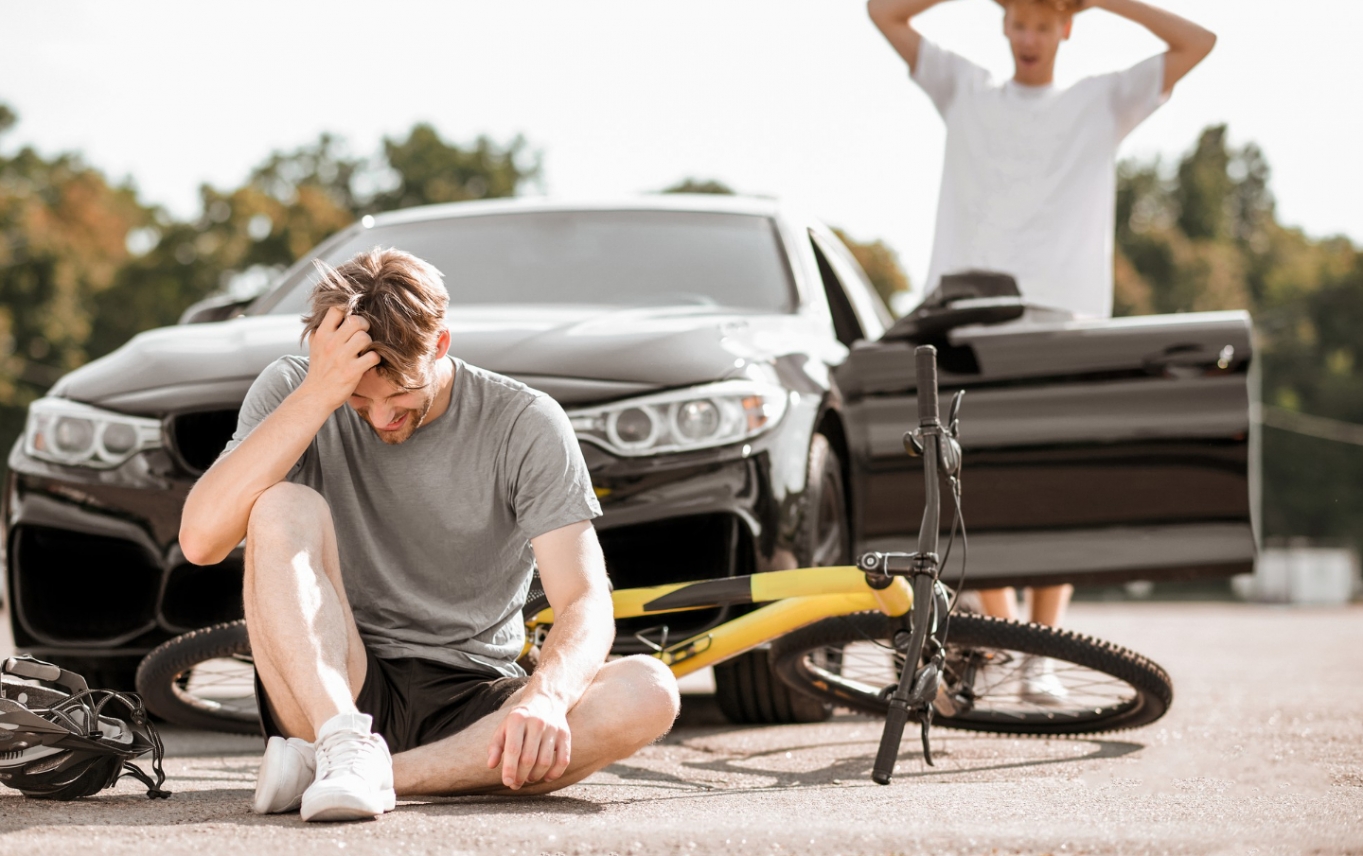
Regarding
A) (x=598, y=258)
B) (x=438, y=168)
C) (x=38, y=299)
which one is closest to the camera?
(x=598, y=258)

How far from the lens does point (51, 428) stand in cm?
464

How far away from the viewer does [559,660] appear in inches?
125

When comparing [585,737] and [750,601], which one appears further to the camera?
[750,601]

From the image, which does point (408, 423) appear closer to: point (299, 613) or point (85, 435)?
point (299, 613)

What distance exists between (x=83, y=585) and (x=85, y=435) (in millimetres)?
412

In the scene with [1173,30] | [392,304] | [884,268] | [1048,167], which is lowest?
[884,268]

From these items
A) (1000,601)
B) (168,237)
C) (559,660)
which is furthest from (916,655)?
(168,237)

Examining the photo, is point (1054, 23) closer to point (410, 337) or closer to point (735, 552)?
point (735, 552)

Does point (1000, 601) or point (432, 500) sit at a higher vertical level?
point (432, 500)

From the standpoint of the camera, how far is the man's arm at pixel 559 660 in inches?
119

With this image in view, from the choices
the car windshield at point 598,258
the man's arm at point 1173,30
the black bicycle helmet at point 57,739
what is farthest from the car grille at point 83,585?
the man's arm at point 1173,30

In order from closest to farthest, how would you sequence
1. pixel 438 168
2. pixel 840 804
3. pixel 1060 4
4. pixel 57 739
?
pixel 57 739 < pixel 840 804 < pixel 1060 4 < pixel 438 168

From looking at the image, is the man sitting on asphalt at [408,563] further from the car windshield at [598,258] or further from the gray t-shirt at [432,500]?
the car windshield at [598,258]

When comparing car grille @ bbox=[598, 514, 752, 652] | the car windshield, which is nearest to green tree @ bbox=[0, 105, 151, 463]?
the car windshield
